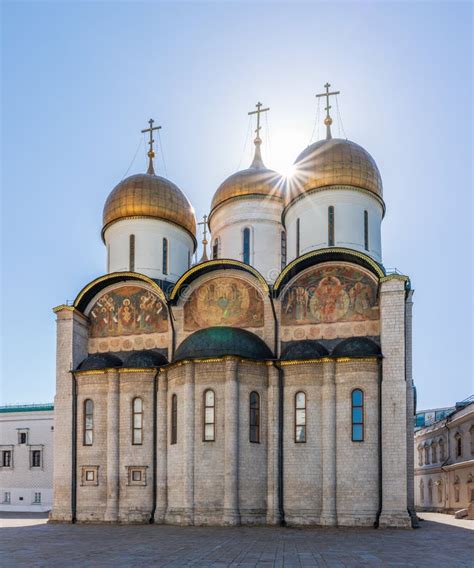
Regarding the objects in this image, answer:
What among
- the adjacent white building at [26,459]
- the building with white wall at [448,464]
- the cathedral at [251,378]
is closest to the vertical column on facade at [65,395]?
the cathedral at [251,378]

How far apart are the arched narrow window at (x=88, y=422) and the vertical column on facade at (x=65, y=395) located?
0.45m

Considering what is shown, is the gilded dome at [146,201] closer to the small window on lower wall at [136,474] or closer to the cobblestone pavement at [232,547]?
the small window on lower wall at [136,474]

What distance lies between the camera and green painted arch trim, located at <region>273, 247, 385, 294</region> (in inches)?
763

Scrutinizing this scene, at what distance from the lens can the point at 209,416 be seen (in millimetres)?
18938

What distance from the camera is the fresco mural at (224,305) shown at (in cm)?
2063

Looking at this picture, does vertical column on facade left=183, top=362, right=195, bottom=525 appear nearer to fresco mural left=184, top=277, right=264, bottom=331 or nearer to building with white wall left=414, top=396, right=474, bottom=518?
fresco mural left=184, top=277, right=264, bottom=331

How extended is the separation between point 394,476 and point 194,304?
7977 mm

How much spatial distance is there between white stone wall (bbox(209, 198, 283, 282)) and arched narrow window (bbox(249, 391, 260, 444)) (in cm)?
669

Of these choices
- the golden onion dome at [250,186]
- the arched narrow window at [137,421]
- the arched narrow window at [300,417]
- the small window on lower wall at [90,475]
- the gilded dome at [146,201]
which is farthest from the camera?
the golden onion dome at [250,186]

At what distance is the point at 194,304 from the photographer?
21266mm

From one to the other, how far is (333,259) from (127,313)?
696 centimetres

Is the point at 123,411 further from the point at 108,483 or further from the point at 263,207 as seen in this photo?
the point at 263,207

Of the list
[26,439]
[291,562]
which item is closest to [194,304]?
[291,562]

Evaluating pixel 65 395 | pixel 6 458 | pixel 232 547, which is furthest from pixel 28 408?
pixel 232 547
